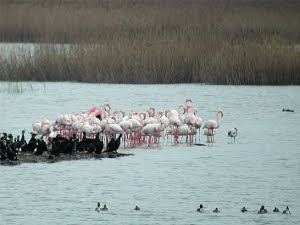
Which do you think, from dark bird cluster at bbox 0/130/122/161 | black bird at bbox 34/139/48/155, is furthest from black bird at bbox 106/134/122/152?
black bird at bbox 34/139/48/155

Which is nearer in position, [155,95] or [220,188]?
[220,188]

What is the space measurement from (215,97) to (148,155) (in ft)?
25.2

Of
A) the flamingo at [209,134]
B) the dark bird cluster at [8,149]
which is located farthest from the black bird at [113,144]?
the flamingo at [209,134]

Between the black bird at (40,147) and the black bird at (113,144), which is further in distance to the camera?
the black bird at (113,144)

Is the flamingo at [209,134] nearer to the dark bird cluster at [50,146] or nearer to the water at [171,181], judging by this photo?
the water at [171,181]

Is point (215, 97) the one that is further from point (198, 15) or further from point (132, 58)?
point (198, 15)

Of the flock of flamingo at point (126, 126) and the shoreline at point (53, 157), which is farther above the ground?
the flock of flamingo at point (126, 126)

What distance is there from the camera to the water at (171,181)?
34.2 feet

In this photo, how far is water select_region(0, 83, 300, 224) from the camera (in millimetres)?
10422

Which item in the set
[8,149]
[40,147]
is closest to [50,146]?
[40,147]

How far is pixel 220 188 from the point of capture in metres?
12.0

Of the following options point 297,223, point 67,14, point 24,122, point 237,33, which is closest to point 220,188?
point 297,223

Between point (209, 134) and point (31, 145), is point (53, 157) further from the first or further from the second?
point (209, 134)

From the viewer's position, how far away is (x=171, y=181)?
1243 cm
